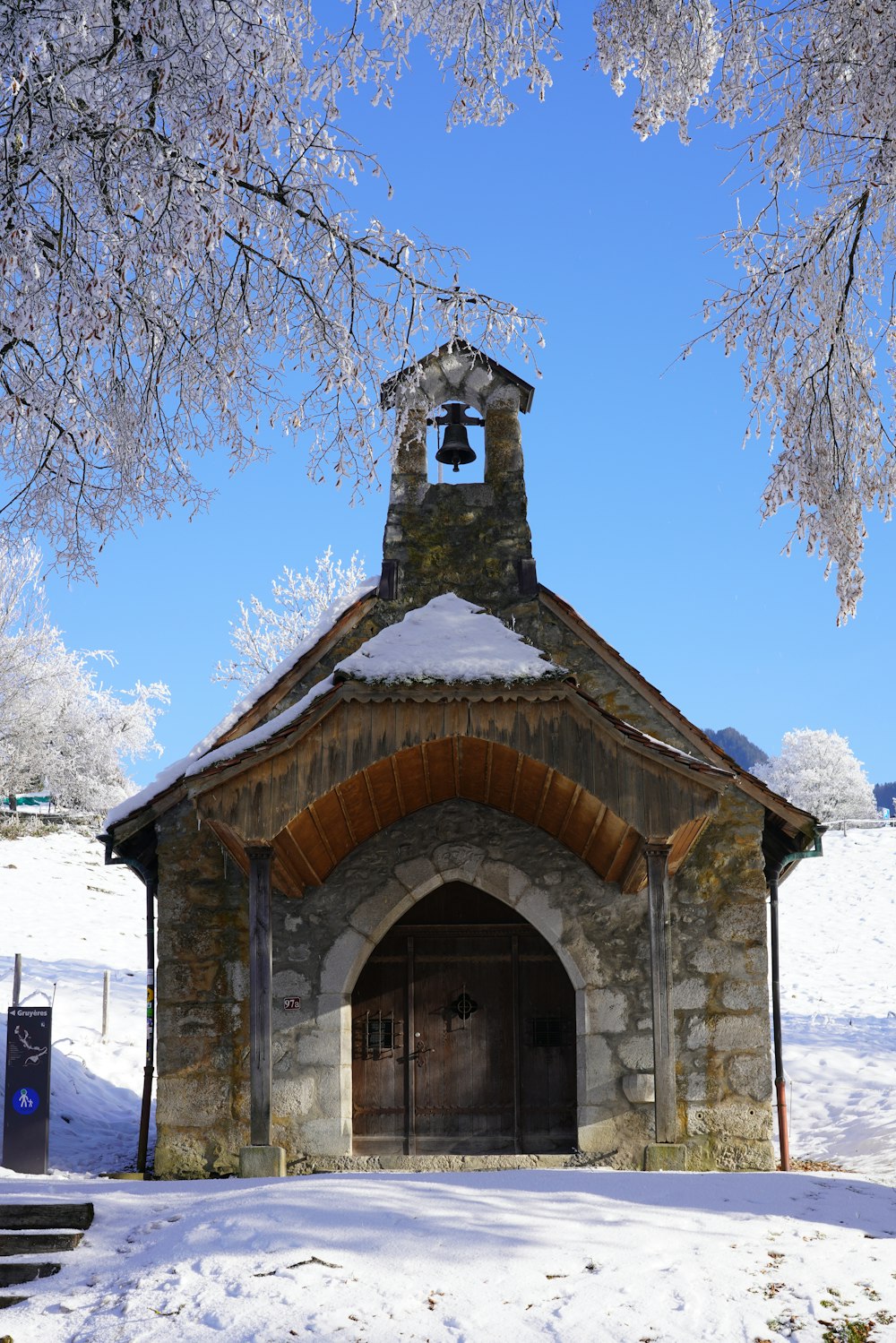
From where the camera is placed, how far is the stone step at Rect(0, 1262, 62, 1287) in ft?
19.4

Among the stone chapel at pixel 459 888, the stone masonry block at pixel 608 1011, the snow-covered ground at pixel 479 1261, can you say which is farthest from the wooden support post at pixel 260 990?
the stone masonry block at pixel 608 1011

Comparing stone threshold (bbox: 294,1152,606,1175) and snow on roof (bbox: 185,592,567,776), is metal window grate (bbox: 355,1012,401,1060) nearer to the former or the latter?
stone threshold (bbox: 294,1152,606,1175)

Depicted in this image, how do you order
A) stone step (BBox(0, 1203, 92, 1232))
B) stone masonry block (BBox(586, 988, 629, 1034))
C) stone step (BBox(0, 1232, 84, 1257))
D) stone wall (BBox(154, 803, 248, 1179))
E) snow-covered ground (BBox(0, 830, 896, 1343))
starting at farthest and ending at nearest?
stone masonry block (BBox(586, 988, 629, 1034)) < stone wall (BBox(154, 803, 248, 1179)) < stone step (BBox(0, 1203, 92, 1232)) < stone step (BBox(0, 1232, 84, 1257)) < snow-covered ground (BBox(0, 830, 896, 1343))

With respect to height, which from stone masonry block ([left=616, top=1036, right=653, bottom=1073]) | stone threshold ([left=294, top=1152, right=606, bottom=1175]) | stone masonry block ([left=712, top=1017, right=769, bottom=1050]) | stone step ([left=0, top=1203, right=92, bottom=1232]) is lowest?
stone threshold ([left=294, top=1152, right=606, bottom=1175])

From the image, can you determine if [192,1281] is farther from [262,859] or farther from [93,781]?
[93,781]

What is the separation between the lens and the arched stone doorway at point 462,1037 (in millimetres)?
10750

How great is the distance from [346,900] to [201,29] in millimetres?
6545

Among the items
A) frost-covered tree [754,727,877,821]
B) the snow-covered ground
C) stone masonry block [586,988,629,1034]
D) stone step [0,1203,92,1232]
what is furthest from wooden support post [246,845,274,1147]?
frost-covered tree [754,727,877,821]

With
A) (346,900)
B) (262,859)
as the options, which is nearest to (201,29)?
(262,859)

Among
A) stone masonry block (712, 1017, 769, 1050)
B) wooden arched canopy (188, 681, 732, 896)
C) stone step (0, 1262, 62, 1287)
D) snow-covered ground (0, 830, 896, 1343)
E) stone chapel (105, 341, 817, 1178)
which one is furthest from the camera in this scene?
stone masonry block (712, 1017, 769, 1050)

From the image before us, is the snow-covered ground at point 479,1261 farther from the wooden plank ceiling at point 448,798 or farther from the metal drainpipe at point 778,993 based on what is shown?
the metal drainpipe at point 778,993

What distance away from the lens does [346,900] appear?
10.4m

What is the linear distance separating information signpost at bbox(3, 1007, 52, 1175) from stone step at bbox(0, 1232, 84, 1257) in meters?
4.64

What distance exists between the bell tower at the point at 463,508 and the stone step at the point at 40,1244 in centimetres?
585
